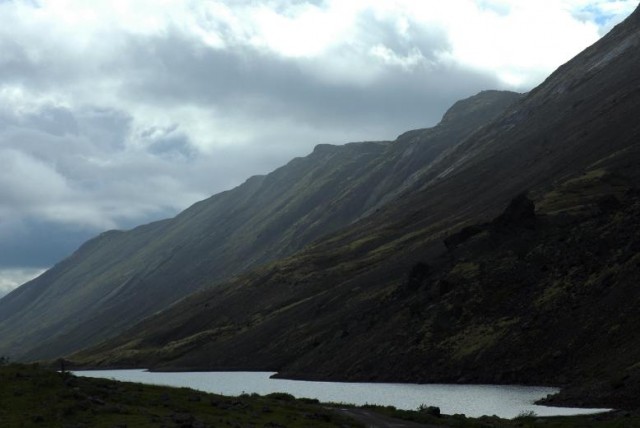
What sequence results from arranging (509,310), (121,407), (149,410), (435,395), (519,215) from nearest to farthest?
1. (121,407)
2. (149,410)
3. (435,395)
4. (509,310)
5. (519,215)

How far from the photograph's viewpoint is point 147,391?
166 feet

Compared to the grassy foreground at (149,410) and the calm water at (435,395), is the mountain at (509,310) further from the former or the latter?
the grassy foreground at (149,410)

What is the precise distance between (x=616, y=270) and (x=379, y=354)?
40504 millimetres

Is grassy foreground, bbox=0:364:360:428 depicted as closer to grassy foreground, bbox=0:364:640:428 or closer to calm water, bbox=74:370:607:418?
grassy foreground, bbox=0:364:640:428

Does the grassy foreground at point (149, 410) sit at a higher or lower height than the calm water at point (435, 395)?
higher

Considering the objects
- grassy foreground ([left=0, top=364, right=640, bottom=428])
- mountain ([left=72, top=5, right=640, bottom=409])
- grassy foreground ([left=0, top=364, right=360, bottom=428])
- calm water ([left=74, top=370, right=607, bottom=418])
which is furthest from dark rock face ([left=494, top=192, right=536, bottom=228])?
grassy foreground ([left=0, top=364, right=360, bottom=428])

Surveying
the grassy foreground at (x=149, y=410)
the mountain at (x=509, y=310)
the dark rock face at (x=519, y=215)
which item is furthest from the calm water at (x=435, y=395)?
the dark rock face at (x=519, y=215)

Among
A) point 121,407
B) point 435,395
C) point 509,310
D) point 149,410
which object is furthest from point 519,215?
point 121,407

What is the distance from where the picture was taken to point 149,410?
42.0m

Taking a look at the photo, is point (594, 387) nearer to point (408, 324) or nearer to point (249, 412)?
point (249, 412)

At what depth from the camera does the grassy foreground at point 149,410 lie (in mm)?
37312

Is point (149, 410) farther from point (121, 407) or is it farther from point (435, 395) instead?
point (435, 395)

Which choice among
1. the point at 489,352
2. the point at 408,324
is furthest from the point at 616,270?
the point at 408,324

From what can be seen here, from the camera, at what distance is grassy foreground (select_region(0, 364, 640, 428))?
37.3 m
